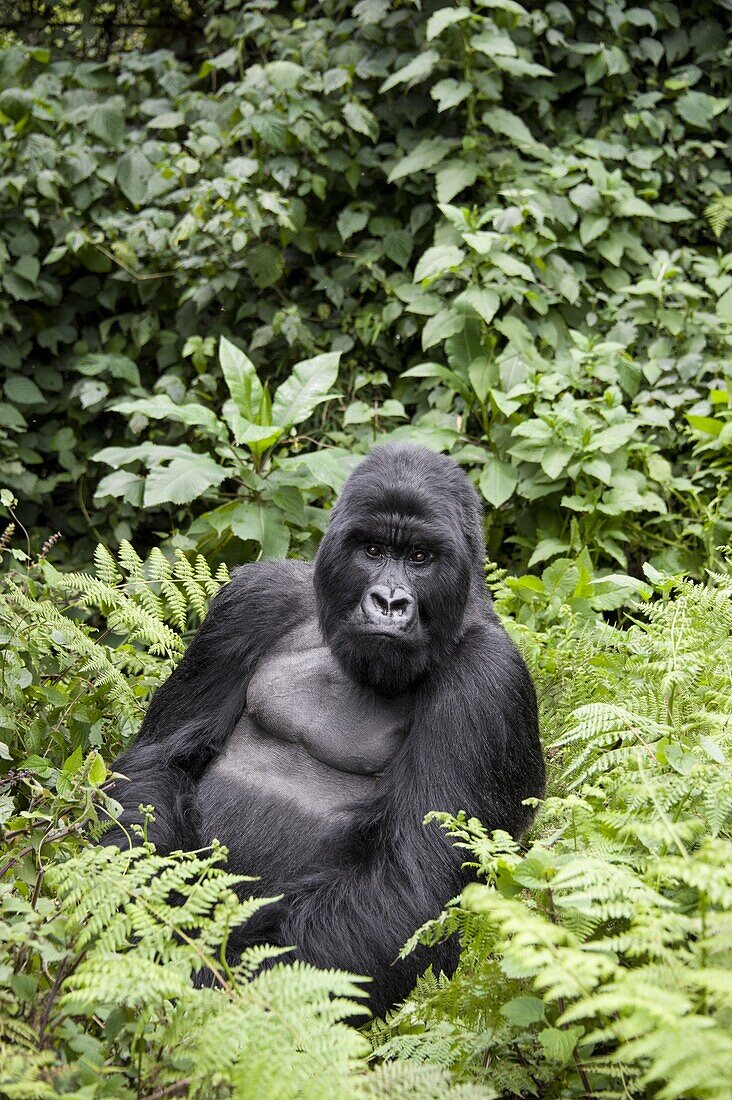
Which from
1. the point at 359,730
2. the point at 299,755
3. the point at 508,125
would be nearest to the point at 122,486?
the point at 299,755

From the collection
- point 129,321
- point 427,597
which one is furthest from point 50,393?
point 427,597

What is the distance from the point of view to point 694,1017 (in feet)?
4.97

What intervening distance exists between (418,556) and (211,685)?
0.82 metres

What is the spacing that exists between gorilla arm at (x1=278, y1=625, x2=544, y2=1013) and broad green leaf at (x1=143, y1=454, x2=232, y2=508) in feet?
6.68

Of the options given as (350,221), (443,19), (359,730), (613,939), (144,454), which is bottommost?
(144,454)

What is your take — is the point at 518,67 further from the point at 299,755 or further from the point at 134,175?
the point at 299,755

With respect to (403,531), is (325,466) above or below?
below

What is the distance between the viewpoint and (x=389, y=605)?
3.13 meters

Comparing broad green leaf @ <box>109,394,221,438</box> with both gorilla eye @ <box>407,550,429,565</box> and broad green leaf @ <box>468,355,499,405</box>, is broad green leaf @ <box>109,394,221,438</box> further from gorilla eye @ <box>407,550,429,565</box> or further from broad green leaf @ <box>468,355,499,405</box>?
gorilla eye @ <box>407,550,429,565</box>

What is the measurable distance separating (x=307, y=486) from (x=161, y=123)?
348 centimetres

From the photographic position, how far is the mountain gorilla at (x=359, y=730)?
9.70ft

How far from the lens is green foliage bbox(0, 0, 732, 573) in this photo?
616 cm

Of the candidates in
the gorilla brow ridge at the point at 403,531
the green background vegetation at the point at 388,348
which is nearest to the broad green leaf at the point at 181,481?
the green background vegetation at the point at 388,348

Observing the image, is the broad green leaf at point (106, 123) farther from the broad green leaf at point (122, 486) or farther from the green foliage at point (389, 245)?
the broad green leaf at point (122, 486)
